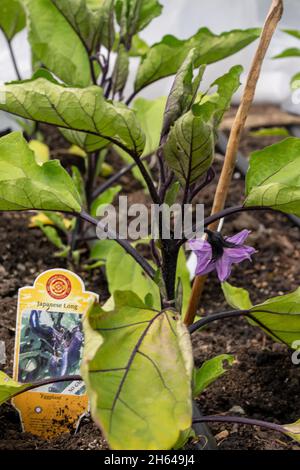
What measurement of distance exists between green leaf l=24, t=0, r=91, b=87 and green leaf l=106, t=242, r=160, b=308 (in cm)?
35

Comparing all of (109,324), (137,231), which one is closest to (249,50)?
(137,231)

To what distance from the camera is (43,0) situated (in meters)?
1.63

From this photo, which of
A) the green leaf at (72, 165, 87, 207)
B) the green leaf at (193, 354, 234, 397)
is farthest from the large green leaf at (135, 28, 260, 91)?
the green leaf at (193, 354, 234, 397)

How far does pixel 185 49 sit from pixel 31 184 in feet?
1.90

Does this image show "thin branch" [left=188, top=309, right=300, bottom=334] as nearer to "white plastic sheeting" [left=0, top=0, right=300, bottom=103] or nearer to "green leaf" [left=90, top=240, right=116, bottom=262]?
"green leaf" [left=90, top=240, right=116, bottom=262]

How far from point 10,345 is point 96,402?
25.3 inches

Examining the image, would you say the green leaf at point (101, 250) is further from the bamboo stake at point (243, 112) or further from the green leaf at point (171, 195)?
the green leaf at point (171, 195)

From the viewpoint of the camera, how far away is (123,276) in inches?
60.0

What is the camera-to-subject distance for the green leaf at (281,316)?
116 centimetres

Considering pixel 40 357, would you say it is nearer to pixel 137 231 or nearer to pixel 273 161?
pixel 273 161

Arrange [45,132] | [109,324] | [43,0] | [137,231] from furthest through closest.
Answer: [45,132] < [137,231] < [43,0] < [109,324]

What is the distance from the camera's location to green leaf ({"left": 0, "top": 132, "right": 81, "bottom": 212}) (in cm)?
109

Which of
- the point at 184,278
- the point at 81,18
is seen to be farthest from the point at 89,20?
the point at 184,278

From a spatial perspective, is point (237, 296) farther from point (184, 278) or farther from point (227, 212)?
point (227, 212)
